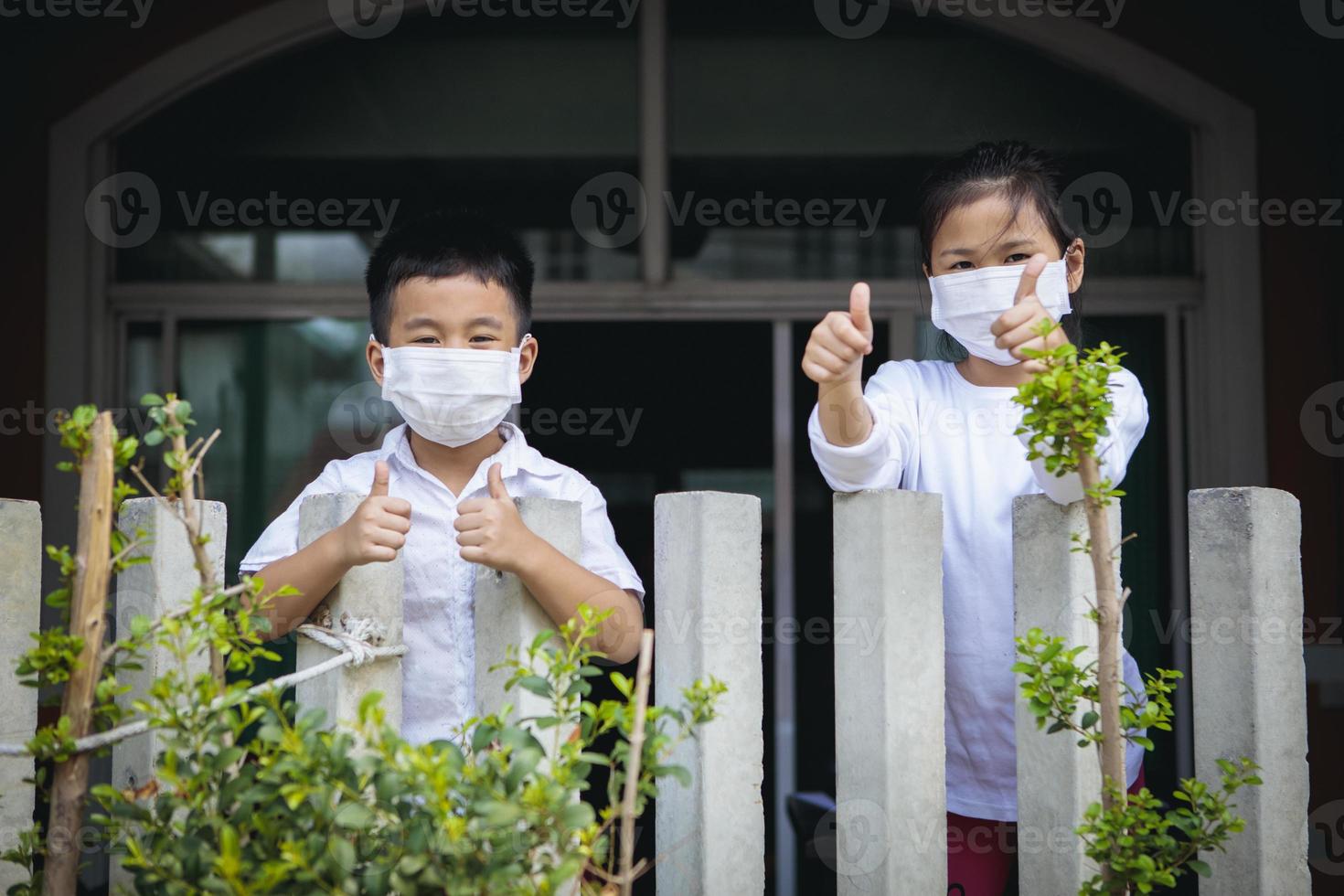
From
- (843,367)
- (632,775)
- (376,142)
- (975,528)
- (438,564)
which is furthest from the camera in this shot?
(376,142)

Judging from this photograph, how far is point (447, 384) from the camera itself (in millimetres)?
2156

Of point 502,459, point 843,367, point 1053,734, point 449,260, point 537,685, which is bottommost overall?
point 1053,734

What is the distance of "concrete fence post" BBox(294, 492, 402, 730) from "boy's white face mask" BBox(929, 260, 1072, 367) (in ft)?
3.11

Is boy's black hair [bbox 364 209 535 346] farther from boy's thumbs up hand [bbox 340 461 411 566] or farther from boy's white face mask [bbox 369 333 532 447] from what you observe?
boy's thumbs up hand [bbox 340 461 411 566]

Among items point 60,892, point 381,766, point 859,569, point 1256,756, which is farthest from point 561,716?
point 1256,756

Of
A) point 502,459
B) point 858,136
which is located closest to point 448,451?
point 502,459

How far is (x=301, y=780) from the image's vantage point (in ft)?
4.29

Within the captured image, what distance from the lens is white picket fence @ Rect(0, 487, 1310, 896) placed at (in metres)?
1.66

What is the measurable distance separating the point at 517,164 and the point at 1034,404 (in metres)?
3.69

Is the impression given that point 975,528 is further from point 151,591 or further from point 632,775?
point 151,591

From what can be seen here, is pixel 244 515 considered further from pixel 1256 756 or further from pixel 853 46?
pixel 1256 756

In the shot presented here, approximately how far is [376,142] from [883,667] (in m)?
3.76

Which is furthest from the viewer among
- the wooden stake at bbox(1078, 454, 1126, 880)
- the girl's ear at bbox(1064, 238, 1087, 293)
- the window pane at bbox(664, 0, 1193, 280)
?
the window pane at bbox(664, 0, 1193, 280)

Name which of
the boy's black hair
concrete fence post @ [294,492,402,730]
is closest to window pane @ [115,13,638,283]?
the boy's black hair
